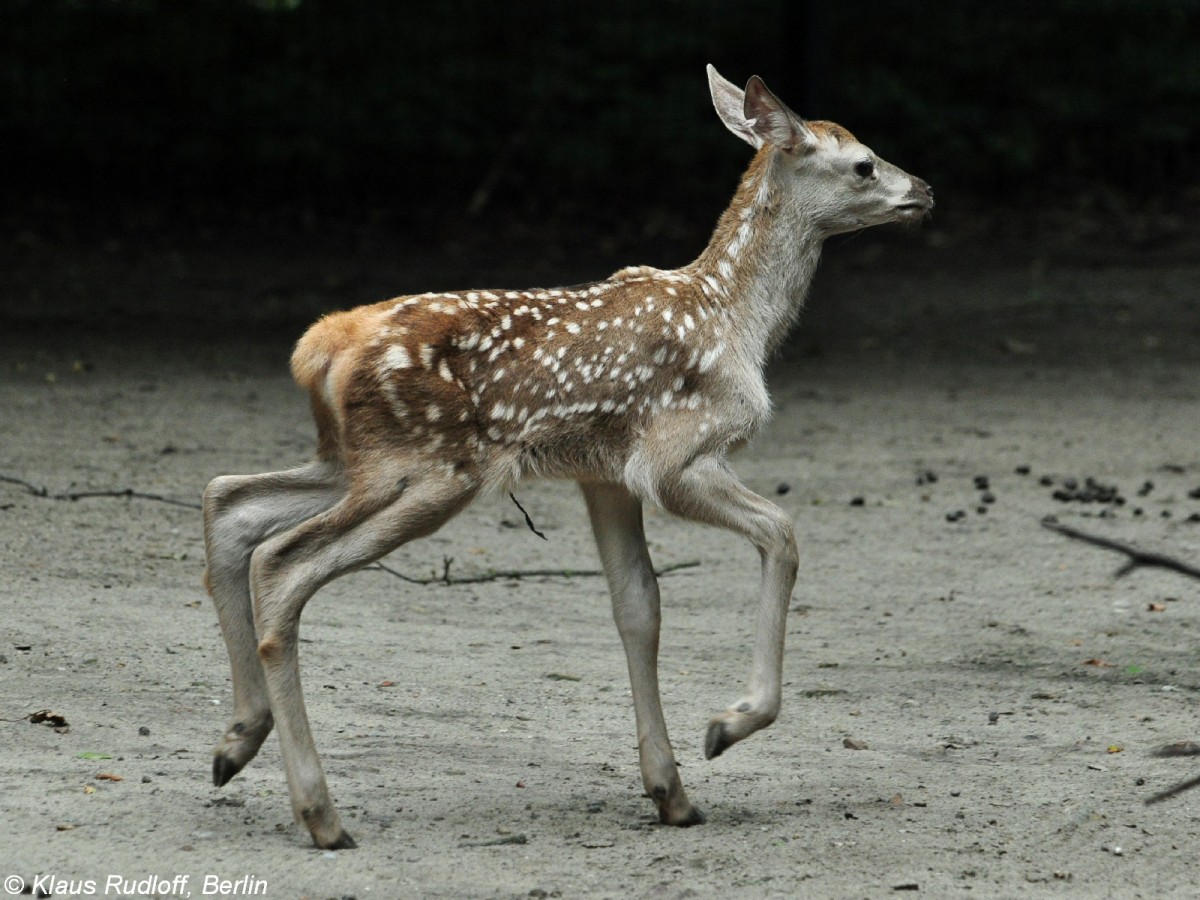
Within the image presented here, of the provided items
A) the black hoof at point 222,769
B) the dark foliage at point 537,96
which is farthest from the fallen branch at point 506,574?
the dark foliage at point 537,96

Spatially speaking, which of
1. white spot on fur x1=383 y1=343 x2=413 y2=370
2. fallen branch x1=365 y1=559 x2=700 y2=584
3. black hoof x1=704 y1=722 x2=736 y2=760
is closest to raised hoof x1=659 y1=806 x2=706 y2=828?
black hoof x1=704 y1=722 x2=736 y2=760

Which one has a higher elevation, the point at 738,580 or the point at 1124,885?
the point at 1124,885

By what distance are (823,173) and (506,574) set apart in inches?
105

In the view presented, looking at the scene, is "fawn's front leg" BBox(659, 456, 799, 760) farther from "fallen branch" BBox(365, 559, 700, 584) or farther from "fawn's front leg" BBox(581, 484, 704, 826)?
"fallen branch" BBox(365, 559, 700, 584)

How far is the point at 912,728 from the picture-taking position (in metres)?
5.78

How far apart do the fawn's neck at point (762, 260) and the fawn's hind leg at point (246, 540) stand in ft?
4.40

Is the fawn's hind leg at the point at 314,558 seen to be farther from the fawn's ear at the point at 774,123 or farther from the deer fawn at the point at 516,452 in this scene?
the fawn's ear at the point at 774,123

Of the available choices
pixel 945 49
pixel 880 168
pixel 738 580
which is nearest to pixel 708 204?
pixel 945 49

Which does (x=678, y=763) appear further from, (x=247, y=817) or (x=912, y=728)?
(x=247, y=817)

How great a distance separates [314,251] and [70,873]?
11.1 m

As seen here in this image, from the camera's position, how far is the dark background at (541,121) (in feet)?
50.3

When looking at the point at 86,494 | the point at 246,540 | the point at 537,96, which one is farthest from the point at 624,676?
the point at 537,96

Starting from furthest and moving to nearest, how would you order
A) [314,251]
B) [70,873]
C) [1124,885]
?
1. [314,251]
2. [1124,885]
3. [70,873]

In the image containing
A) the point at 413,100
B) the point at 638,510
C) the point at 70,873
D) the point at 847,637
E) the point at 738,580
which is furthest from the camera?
the point at 413,100
